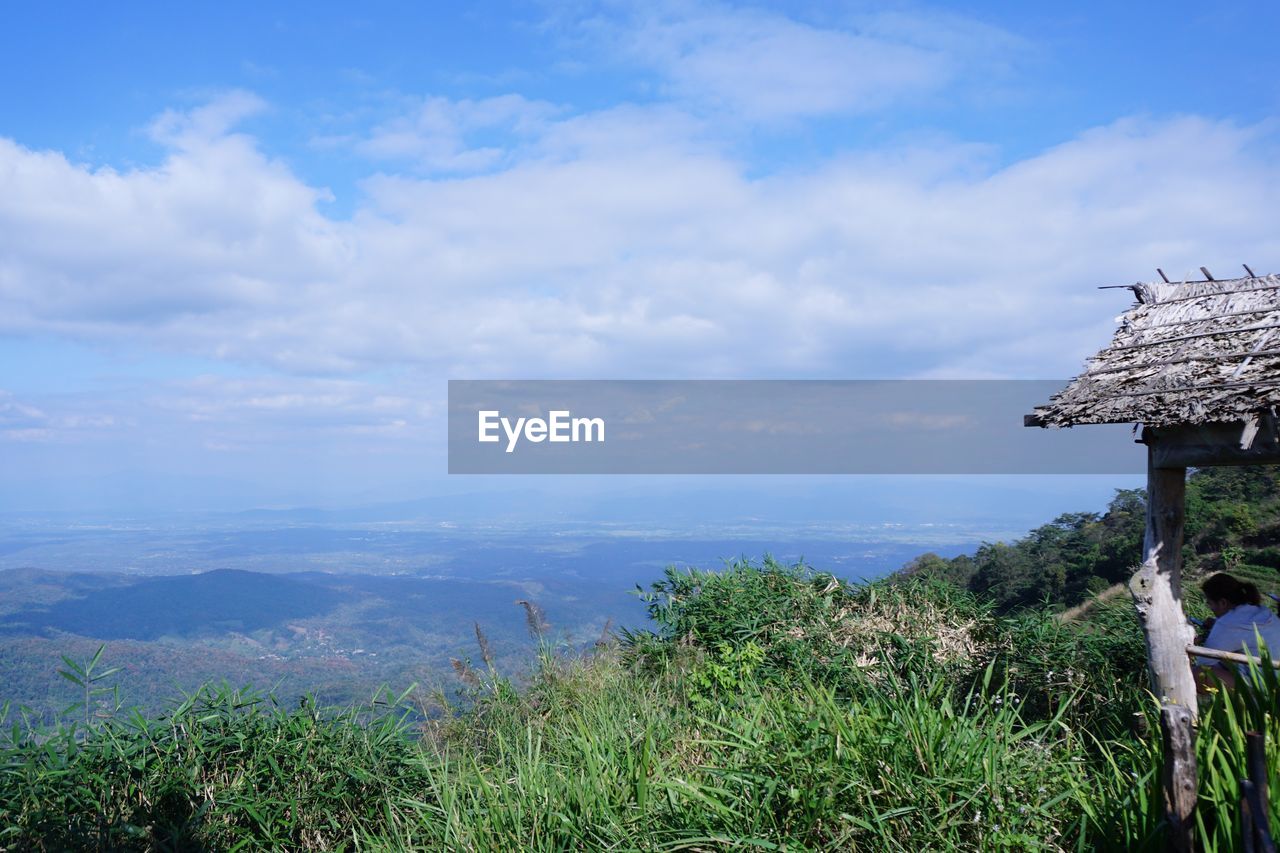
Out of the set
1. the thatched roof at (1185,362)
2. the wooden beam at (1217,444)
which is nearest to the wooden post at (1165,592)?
the wooden beam at (1217,444)

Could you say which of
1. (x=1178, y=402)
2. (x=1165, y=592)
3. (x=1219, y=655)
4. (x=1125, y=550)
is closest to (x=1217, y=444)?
(x=1178, y=402)

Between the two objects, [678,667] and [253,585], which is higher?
[678,667]

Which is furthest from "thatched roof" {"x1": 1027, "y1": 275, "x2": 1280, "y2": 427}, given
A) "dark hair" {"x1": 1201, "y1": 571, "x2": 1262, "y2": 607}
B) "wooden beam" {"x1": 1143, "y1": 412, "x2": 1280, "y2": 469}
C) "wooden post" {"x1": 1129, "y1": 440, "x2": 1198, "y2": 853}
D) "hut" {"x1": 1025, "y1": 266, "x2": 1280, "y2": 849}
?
"dark hair" {"x1": 1201, "y1": 571, "x2": 1262, "y2": 607}

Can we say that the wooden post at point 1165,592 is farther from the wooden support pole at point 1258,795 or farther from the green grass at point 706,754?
the wooden support pole at point 1258,795

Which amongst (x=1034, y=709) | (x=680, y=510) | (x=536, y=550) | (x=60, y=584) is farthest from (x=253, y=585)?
(x=680, y=510)

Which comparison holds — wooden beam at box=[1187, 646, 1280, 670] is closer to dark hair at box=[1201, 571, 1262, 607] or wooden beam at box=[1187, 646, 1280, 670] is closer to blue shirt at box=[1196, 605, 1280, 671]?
blue shirt at box=[1196, 605, 1280, 671]

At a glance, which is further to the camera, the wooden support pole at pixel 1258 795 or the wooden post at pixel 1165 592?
the wooden post at pixel 1165 592

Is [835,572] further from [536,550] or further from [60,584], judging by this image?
[536,550]
